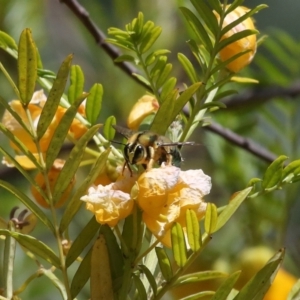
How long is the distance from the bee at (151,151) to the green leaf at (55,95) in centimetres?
7

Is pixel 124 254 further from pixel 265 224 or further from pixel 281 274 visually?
pixel 265 224

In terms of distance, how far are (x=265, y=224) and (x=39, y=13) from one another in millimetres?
652

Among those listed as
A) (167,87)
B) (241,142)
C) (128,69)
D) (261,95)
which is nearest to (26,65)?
(167,87)

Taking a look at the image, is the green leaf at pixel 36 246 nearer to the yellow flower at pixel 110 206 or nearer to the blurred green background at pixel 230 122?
the yellow flower at pixel 110 206

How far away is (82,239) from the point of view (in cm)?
48

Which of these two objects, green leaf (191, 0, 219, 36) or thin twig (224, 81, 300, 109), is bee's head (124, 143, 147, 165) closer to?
green leaf (191, 0, 219, 36)

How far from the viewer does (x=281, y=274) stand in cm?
77

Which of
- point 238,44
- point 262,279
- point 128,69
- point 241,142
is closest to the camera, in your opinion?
point 262,279

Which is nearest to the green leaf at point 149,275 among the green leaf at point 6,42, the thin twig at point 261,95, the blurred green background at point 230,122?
the green leaf at point 6,42

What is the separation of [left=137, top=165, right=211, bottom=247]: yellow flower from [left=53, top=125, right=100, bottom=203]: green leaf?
0.14 feet

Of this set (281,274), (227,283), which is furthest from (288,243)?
(227,283)

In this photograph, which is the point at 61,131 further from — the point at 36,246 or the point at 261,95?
the point at 261,95

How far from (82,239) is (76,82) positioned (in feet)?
0.45

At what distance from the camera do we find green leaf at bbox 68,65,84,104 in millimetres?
550
